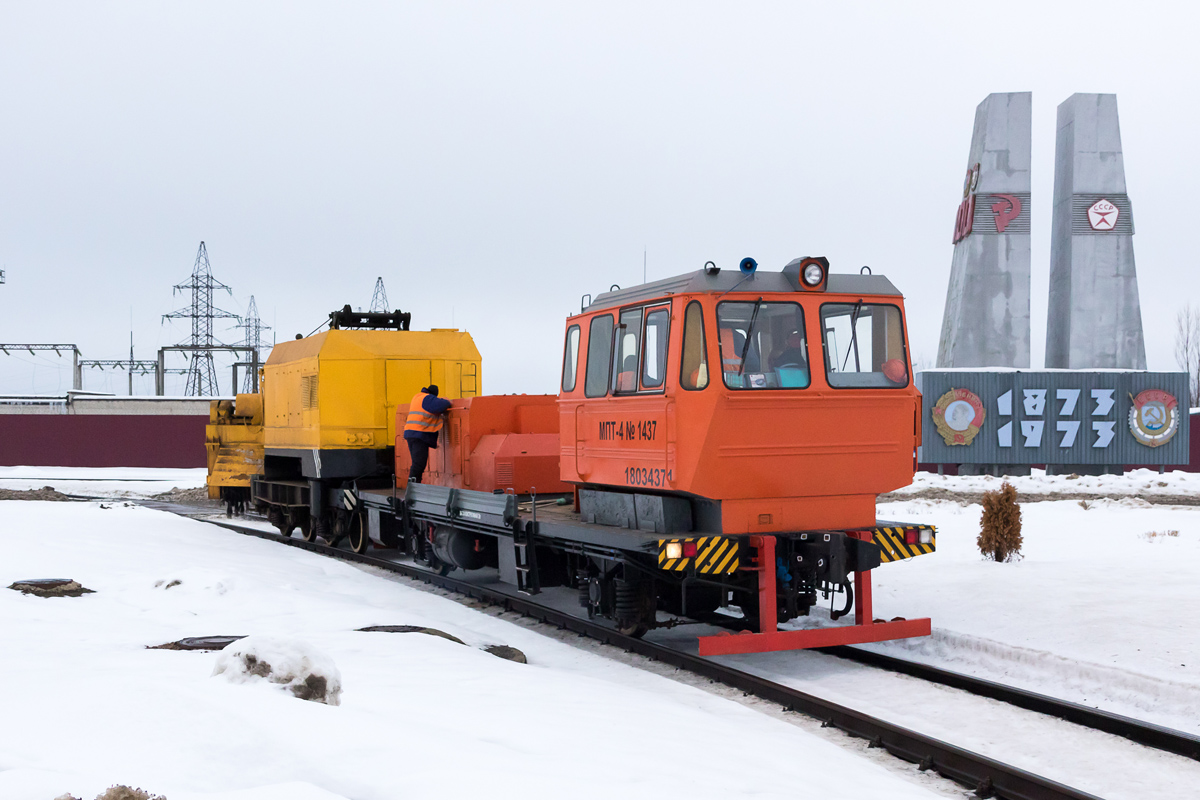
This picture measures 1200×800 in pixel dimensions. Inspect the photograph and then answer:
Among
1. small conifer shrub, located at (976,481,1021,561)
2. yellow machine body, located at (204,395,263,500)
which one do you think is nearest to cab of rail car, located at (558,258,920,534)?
small conifer shrub, located at (976,481,1021,561)

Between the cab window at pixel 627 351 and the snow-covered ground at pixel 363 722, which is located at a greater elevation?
the cab window at pixel 627 351

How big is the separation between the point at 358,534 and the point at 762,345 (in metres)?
9.52

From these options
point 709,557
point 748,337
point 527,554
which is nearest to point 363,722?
point 709,557

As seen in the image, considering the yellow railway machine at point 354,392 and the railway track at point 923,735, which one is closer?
the railway track at point 923,735

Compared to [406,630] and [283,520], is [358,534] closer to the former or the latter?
[283,520]

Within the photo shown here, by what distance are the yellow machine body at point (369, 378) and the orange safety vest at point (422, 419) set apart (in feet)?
6.25

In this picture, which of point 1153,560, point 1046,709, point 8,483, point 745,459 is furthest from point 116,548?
point 8,483

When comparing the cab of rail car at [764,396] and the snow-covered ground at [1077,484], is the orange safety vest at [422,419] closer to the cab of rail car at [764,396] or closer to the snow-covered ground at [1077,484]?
the cab of rail car at [764,396]

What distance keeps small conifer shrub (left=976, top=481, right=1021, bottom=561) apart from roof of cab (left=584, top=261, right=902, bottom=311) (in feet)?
17.8

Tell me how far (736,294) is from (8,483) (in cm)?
3149

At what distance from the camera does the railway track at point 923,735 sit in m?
5.60

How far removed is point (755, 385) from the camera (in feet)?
26.6

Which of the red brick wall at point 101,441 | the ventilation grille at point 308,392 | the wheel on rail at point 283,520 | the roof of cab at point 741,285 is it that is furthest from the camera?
the red brick wall at point 101,441

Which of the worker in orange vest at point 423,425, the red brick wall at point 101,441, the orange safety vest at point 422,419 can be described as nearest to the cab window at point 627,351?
the worker in orange vest at point 423,425
